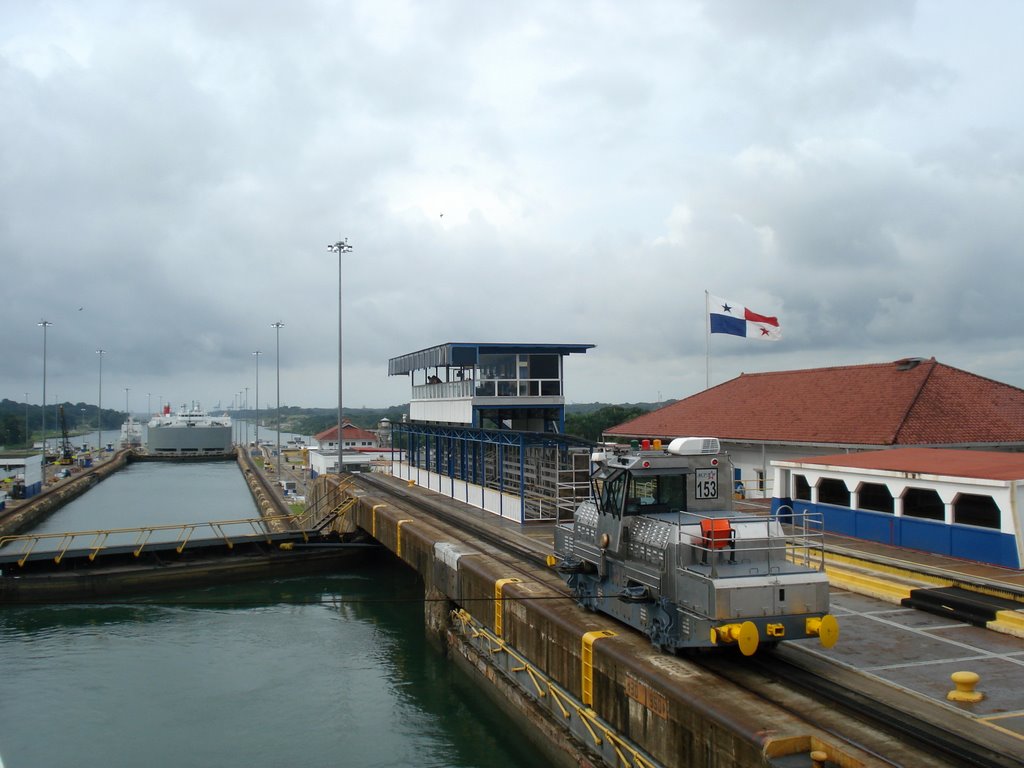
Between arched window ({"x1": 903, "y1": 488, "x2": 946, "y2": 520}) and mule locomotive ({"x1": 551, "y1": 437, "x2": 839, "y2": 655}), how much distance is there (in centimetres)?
875

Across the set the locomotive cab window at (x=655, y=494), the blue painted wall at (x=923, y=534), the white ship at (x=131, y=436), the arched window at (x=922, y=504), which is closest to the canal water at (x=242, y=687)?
the locomotive cab window at (x=655, y=494)

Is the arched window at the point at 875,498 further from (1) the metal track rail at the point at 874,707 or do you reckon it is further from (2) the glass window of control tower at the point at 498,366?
(2) the glass window of control tower at the point at 498,366

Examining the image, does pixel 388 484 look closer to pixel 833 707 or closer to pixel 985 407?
pixel 985 407

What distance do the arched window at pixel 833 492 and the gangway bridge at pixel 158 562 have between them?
19.1 m

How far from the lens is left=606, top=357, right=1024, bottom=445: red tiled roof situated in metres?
26.0

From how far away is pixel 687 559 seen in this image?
11703 millimetres

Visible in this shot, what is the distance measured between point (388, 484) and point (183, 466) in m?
79.5

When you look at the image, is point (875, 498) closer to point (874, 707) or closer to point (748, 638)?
point (874, 707)

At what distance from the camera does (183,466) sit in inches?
4358

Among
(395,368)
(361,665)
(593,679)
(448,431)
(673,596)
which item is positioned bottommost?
(361,665)

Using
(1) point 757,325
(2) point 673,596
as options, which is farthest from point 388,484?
(2) point 673,596

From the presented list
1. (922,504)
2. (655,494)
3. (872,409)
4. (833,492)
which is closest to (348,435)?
(872,409)

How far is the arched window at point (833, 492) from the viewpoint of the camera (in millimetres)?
22508

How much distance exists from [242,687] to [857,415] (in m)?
21.8
